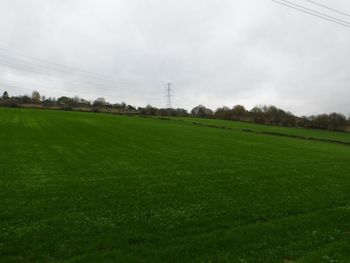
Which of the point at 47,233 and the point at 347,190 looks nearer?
the point at 47,233

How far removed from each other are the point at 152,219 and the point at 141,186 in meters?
5.93

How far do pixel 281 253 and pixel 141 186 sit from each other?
10.1 m

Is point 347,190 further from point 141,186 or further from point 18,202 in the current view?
point 18,202

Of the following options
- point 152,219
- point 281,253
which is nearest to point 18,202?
point 152,219

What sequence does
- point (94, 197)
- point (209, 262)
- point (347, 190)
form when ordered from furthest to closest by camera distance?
1. point (347, 190)
2. point (94, 197)
3. point (209, 262)

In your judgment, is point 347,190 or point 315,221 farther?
point 347,190

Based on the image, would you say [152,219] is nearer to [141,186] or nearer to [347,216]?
[141,186]

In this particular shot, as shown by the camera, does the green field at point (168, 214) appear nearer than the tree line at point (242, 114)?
Yes

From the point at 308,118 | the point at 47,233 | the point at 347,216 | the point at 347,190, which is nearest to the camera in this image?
the point at 47,233

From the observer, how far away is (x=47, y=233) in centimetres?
1110

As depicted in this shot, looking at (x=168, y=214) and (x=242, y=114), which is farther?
(x=242, y=114)

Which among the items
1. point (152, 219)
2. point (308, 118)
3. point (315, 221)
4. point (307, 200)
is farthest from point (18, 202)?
point (308, 118)

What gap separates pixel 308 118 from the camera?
493 feet

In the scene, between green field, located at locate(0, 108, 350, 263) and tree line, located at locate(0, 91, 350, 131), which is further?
tree line, located at locate(0, 91, 350, 131)
